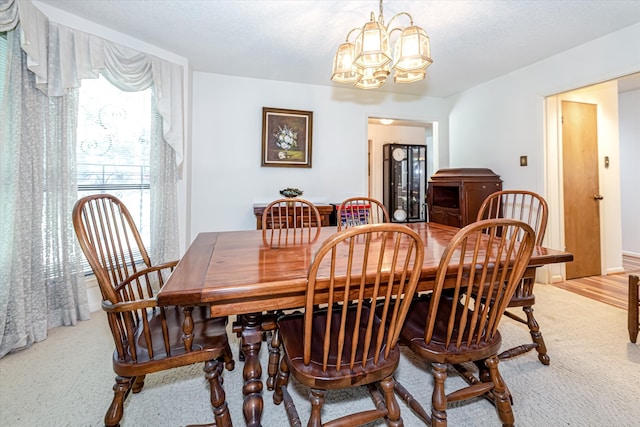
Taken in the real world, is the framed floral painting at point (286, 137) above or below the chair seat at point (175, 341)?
above

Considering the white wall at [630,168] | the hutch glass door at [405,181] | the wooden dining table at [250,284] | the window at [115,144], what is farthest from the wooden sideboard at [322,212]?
the white wall at [630,168]

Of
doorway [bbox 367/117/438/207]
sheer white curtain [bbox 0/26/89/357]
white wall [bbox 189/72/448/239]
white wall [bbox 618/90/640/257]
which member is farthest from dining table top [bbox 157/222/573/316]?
doorway [bbox 367/117/438/207]

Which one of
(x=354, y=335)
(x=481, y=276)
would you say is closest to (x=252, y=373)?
(x=354, y=335)

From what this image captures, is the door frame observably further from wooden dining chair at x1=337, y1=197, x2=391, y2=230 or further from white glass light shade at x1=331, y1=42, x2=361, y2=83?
white glass light shade at x1=331, y1=42, x2=361, y2=83

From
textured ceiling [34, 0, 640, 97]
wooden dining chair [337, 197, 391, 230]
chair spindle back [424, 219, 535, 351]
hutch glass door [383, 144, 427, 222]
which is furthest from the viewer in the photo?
hutch glass door [383, 144, 427, 222]

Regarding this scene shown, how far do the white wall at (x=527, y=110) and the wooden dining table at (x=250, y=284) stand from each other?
2.15 m

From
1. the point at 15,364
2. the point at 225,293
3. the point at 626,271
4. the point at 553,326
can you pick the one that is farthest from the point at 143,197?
the point at 626,271

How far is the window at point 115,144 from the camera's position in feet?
8.10

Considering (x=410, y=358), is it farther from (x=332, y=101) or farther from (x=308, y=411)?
(x=332, y=101)

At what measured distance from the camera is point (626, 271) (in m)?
3.56

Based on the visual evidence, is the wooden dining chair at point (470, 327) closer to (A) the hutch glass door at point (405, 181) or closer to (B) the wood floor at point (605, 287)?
(B) the wood floor at point (605, 287)

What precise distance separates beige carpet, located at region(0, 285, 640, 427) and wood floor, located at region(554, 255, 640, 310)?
792 millimetres

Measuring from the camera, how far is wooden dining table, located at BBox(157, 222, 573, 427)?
101cm

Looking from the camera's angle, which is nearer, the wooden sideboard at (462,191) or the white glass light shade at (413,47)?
the white glass light shade at (413,47)
